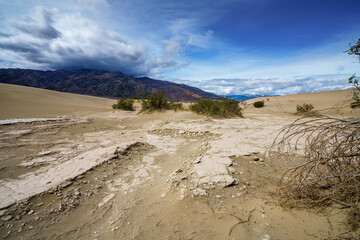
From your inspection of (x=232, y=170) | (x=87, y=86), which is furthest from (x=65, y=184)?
(x=87, y=86)

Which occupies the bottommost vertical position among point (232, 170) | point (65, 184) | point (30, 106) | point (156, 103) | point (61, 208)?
point (61, 208)

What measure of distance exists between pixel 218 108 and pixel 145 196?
728 cm

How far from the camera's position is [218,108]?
29.3ft

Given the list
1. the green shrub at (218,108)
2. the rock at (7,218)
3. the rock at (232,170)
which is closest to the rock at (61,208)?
the rock at (7,218)

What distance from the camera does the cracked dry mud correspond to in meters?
1.70

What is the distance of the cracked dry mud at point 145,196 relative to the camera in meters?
1.70

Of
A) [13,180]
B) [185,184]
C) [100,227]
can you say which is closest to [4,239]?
[100,227]

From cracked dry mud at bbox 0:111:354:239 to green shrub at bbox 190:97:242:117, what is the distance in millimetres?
4802

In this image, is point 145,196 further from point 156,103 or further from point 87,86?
point 87,86

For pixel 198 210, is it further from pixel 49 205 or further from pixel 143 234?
pixel 49 205

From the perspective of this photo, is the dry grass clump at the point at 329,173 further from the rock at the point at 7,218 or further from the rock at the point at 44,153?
the rock at the point at 44,153

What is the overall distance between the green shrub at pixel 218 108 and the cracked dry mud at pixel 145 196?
4.80 metres

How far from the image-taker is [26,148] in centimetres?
387

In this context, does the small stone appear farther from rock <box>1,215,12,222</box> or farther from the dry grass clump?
the dry grass clump
